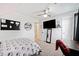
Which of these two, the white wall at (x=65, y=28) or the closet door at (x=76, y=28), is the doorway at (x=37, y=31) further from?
the closet door at (x=76, y=28)

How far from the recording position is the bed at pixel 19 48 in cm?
148

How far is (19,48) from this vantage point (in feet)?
5.02

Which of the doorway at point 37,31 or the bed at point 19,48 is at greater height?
the doorway at point 37,31

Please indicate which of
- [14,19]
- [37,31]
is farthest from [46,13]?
[14,19]

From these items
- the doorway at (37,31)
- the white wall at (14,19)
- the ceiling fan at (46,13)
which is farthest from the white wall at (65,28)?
the white wall at (14,19)

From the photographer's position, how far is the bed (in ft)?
4.85

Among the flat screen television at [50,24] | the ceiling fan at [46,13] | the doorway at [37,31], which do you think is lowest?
the doorway at [37,31]

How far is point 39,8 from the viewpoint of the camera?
1561 mm

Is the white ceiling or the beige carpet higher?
the white ceiling

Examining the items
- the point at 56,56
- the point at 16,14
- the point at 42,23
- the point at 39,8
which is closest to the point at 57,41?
the point at 56,56

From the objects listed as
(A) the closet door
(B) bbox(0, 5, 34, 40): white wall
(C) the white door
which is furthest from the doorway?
(A) the closet door

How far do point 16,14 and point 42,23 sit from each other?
402 mm

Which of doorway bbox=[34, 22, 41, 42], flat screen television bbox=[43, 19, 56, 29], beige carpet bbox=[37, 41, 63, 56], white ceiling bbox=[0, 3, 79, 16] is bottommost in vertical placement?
beige carpet bbox=[37, 41, 63, 56]

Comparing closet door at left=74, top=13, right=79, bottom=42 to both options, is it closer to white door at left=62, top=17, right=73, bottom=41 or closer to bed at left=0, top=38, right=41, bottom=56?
white door at left=62, top=17, right=73, bottom=41
